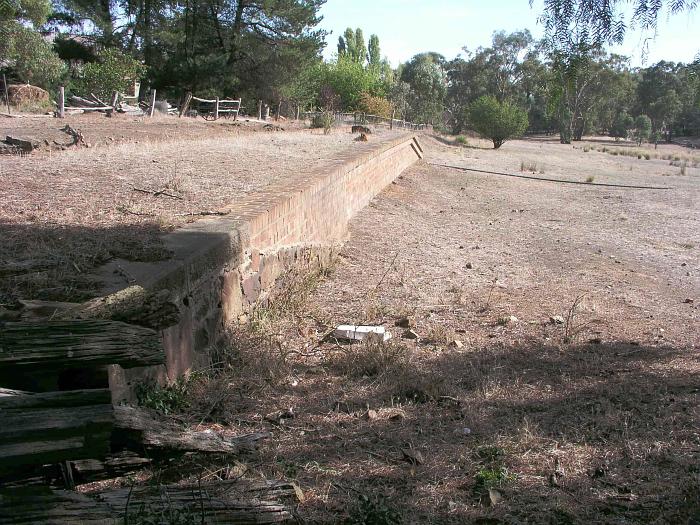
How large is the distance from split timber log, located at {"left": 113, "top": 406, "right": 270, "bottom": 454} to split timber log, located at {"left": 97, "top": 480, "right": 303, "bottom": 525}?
0.15 metres

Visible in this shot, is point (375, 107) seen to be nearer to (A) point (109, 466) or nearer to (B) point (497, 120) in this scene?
(B) point (497, 120)

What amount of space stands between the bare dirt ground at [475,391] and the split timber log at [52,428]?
2.17 ft

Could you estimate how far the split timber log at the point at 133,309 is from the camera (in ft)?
10.0

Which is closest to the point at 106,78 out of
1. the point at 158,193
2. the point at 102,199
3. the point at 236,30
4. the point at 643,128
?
the point at 236,30

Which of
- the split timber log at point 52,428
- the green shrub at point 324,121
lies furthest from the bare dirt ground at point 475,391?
the green shrub at point 324,121

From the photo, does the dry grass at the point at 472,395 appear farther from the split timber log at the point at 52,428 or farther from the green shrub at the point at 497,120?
the green shrub at the point at 497,120

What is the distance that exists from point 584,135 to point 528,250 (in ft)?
249

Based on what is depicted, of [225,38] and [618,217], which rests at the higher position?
[225,38]

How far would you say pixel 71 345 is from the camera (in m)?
2.46

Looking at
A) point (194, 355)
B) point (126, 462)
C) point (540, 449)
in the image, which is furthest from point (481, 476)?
point (194, 355)

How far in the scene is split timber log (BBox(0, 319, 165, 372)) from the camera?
2.39 metres

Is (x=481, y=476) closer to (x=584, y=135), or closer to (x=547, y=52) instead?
(x=547, y=52)

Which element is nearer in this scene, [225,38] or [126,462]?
[126,462]

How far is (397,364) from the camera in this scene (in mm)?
4879
